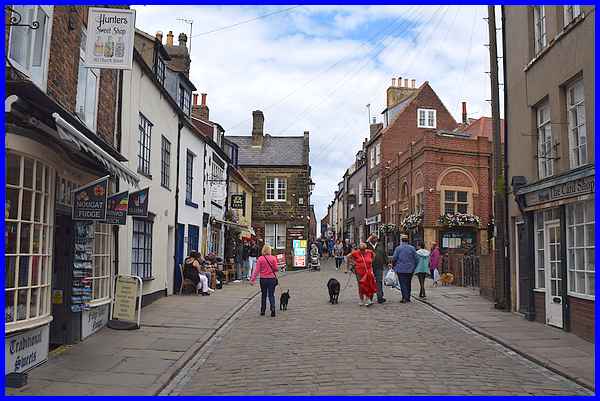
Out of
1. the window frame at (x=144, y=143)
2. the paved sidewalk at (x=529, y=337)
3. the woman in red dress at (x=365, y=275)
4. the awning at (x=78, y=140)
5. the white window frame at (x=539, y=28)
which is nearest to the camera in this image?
the awning at (x=78, y=140)

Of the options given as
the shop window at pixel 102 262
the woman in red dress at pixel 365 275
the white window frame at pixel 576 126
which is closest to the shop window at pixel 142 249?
the shop window at pixel 102 262

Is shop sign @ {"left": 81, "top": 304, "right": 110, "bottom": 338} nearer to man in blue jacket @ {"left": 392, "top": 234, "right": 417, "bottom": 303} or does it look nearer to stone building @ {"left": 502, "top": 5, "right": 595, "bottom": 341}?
man in blue jacket @ {"left": 392, "top": 234, "right": 417, "bottom": 303}

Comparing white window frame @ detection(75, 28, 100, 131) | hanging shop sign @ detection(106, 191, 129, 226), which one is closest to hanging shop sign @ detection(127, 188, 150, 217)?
hanging shop sign @ detection(106, 191, 129, 226)

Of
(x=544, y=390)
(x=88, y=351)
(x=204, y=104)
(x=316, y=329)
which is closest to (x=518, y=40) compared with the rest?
(x=316, y=329)

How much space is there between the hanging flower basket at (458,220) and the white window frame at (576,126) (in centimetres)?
1844

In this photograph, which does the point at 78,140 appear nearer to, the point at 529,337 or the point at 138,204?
the point at 138,204

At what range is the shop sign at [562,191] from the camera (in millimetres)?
10008

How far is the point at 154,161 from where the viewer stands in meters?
15.6

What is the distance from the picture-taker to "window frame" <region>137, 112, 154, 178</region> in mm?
14391

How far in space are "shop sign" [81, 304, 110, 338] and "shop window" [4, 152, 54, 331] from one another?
71.1 inches

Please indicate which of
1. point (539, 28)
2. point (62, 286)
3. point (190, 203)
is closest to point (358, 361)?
point (62, 286)

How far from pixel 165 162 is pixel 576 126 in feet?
35.5

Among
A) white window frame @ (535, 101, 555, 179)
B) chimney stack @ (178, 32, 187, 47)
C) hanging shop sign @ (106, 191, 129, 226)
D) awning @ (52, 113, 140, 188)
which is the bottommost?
hanging shop sign @ (106, 191, 129, 226)

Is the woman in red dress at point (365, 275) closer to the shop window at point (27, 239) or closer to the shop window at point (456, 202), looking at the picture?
the shop window at point (27, 239)
